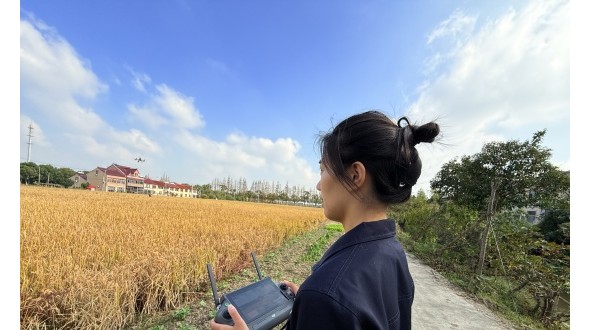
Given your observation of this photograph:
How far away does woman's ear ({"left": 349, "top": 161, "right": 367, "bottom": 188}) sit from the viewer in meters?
0.92

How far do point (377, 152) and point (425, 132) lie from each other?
26cm

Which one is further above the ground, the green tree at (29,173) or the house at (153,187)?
the green tree at (29,173)

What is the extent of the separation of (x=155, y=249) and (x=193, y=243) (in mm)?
1078

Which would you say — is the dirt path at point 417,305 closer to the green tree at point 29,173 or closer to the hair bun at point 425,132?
the hair bun at point 425,132

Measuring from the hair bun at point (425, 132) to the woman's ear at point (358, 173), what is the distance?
0.28 metres

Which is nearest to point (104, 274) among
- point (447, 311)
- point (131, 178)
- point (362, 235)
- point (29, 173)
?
point (362, 235)

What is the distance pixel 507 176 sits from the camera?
8.36 meters

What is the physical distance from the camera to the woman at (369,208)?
71cm

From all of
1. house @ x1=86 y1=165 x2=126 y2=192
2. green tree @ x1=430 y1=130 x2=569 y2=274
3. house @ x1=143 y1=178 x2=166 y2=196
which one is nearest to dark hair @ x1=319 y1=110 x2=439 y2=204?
green tree @ x1=430 y1=130 x2=569 y2=274

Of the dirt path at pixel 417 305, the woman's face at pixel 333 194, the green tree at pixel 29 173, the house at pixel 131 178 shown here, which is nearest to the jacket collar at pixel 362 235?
the woman's face at pixel 333 194

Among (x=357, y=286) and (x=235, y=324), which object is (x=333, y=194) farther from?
(x=235, y=324)

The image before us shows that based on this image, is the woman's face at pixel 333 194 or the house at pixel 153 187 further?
the house at pixel 153 187

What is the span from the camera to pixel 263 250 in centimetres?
771
